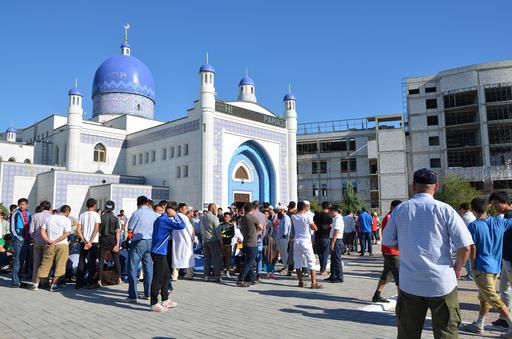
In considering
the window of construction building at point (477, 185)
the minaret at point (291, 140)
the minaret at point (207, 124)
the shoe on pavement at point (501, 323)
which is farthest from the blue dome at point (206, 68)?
the window of construction building at point (477, 185)

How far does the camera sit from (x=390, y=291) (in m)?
8.23

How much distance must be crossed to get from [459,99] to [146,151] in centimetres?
3220

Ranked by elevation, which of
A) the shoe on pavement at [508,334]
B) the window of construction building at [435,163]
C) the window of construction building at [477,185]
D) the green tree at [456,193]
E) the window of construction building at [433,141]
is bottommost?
the shoe on pavement at [508,334]

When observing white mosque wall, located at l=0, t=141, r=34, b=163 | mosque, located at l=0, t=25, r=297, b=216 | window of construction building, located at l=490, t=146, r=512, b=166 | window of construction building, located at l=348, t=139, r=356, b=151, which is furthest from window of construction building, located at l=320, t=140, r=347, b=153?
white mosque wall, located at l=0, t=141, r=34, b=163

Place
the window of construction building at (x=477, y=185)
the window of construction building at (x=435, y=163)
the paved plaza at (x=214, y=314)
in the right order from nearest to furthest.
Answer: the paved plaza at (x=214, y=314), the window of construction building at (x=477, y=185), the window of construction building at (x=435, y=163)

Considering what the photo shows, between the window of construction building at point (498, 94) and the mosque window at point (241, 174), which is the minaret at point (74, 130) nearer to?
the mosque window at point (241, 174)

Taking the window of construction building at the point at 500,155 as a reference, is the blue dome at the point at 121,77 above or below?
above

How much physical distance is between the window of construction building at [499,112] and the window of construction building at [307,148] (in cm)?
1857

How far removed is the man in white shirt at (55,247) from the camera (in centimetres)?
860

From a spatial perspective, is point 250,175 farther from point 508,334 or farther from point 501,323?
point 508,334

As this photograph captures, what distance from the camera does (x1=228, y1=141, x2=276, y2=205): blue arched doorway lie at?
3109 cm

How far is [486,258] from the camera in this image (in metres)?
5.45

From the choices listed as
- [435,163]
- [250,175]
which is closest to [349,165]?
[435,163]

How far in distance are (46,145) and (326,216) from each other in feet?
107
